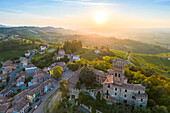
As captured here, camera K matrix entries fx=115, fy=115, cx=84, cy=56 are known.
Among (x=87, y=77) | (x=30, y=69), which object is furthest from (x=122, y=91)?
(x=30, y=69)

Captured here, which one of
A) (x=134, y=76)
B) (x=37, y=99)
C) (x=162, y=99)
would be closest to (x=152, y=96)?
(x=162, y=99)

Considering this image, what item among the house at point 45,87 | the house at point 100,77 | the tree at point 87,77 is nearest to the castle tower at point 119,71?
the house at point 100,77

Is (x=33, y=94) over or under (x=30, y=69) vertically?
under

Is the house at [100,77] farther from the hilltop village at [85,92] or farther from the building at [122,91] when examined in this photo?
the building at [122,91]

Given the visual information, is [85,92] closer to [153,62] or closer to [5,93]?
[5,93]

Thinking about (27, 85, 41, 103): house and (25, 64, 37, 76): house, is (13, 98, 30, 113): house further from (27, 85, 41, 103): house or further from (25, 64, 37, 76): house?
(25, 64, 37, 76): house

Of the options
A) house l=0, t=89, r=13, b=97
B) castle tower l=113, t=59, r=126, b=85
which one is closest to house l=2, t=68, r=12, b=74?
house l=0, t=89, r=13, b=97
